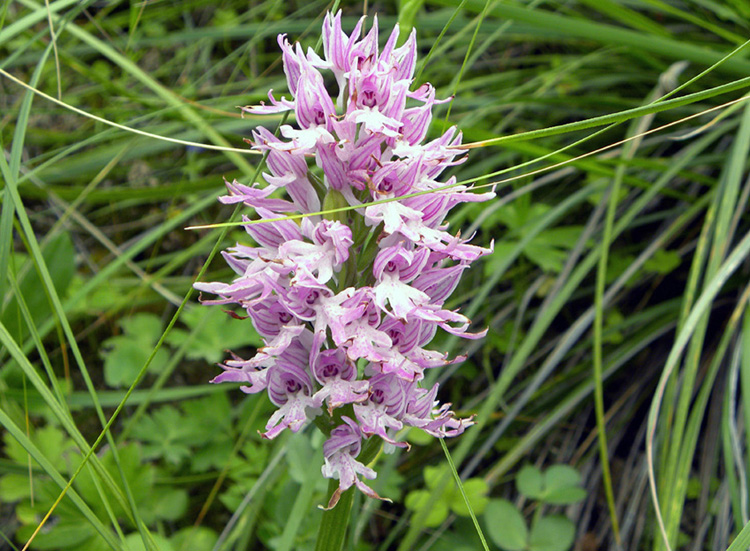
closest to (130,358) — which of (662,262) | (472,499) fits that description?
(472,499)

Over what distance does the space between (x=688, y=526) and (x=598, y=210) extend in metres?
0.98

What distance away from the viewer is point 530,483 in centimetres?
166

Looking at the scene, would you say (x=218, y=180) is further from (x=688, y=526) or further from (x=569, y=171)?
(x=688, y=526)

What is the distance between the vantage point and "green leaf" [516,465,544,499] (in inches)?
64.6

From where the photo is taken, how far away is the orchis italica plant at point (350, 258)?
90 cm

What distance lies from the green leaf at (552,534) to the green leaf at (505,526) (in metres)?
0.02

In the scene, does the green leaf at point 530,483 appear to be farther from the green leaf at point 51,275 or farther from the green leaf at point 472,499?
the green leaf at point 51,275

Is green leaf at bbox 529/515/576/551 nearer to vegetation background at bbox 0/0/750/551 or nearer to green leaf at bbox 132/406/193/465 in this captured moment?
vegetation background at bbox 0/0/750/551

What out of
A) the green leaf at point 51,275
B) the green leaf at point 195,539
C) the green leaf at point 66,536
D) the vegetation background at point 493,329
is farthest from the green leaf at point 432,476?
the green leaf at point 51,275

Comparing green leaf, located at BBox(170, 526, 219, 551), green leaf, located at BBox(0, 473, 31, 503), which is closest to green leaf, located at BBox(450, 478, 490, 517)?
green leaf, located at BBox(170, 526, 219, 551)

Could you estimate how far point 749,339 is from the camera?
1583 millimetres

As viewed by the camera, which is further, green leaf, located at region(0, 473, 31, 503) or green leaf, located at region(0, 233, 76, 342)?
green leaf, located at region(0, 233, 76, 342)

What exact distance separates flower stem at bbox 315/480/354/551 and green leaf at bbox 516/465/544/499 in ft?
2.39

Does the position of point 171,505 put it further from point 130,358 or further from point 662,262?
point 662,262
